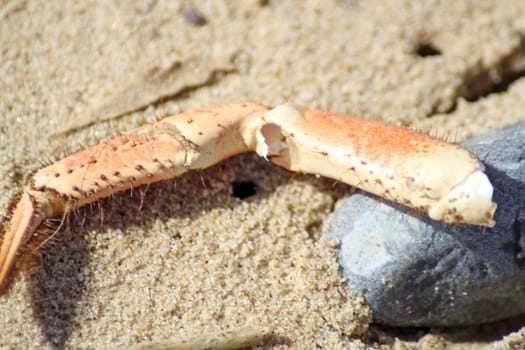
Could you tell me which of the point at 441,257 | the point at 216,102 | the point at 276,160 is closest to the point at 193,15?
the point at 216,102

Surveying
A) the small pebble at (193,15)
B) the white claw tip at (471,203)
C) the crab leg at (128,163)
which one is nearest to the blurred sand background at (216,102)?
the small pebble at (193,15)

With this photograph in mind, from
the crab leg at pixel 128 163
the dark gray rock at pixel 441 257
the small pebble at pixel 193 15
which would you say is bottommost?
the dark gray rock at pixel 441 257

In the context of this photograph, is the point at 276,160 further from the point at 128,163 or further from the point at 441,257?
the point at 441,257

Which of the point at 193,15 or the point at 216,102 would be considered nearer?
the point at 216,102

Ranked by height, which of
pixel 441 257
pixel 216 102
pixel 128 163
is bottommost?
pixel 441 257

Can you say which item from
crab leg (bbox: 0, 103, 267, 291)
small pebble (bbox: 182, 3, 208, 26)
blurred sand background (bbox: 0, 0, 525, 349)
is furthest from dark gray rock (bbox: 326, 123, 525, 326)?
small pebble (bbox: 182, 3, 208, 26)

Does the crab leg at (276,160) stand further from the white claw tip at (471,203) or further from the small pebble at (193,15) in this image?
the small pebble at (193,15)
